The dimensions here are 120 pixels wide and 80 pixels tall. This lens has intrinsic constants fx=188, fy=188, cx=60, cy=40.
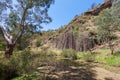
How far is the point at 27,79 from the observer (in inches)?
368

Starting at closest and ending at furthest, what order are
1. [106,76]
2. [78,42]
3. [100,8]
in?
[106,76] < [78,42] < [100,8]

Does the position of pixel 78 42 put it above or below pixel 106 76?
above

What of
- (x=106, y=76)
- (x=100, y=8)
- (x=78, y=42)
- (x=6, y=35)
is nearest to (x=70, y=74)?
(x=106, y=76)

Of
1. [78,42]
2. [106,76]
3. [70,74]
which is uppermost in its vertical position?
[78,42]

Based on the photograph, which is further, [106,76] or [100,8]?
[100,8]

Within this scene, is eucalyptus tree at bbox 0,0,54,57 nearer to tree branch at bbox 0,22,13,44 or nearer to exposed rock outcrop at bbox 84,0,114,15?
tree branch at bbox 0,22,13,44

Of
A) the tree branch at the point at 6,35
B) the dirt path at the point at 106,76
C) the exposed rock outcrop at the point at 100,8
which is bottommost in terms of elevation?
the dirt path at the point at 106,76

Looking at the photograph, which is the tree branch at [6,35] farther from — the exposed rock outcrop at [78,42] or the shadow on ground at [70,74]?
the exposed rock outcrop at [78,42]

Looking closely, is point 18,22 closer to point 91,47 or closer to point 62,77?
point 62,77

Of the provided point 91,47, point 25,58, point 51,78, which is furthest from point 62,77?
point 91,47

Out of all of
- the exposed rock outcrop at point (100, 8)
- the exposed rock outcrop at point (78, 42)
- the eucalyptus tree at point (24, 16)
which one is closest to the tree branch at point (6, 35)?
the eucalyptus tree at point (24, 16)

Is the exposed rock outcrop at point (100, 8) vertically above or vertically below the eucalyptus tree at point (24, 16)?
above

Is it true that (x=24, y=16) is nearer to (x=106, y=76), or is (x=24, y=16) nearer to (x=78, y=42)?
(x=106, y=76)

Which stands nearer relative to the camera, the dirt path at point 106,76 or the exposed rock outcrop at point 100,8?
the dirt path at point 106,76
